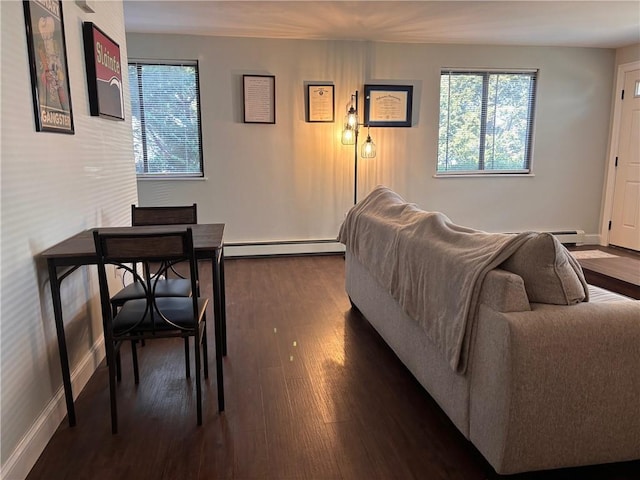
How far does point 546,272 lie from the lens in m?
1.58

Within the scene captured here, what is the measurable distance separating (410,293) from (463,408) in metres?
0.56

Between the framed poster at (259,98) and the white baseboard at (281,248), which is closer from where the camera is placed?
the framed poster at (259,98)

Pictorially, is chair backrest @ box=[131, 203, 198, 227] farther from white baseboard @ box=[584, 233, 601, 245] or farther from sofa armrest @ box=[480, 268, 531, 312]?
white baseboard @ box=[584, 233, 601, 245]

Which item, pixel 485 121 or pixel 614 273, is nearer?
pixel 614 273

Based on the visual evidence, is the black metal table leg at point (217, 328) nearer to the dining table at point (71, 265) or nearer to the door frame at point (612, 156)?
the dining table at point (71, 265)

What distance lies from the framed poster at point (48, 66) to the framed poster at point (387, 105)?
331 centimetres

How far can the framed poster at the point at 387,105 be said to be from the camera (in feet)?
16.3

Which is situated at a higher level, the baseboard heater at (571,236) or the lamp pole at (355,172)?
the lamp pole at (355,172)

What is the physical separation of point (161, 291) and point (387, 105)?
11.5 feet

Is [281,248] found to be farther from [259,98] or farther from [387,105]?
[387,105]

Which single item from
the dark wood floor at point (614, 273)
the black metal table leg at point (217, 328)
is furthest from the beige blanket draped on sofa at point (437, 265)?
the dark wood floor at point (614, 273)

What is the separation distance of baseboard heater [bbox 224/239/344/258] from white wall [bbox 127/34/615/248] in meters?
0.08

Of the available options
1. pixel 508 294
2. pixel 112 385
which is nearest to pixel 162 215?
pixel 112 385

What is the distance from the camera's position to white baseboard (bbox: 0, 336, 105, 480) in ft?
5.44
